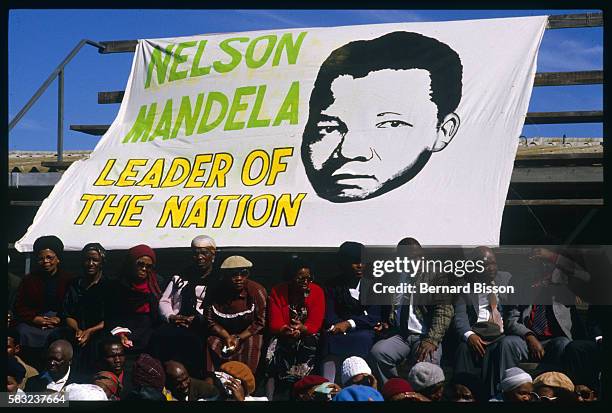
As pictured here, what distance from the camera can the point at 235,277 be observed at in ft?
18.6

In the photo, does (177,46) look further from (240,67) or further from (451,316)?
(451,316)

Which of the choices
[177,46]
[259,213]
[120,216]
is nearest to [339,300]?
[259,213]

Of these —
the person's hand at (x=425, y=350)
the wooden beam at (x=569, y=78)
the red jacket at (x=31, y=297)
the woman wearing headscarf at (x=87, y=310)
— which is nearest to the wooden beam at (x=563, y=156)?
the wooden beam at (x=569, y=78)

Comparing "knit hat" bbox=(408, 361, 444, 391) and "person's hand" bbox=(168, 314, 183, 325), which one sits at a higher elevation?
"person's hand" bbox=(168, 314, 183, 325)

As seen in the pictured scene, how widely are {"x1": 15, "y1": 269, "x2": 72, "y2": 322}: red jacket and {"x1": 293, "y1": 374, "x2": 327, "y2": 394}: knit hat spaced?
1908mm

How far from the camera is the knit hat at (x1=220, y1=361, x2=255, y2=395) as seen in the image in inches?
210

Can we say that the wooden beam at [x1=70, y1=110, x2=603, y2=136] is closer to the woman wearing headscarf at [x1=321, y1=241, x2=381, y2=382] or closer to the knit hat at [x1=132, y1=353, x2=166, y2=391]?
the woman wearing headscarf at [x1=321, y1=241, x2=381, y2=382]

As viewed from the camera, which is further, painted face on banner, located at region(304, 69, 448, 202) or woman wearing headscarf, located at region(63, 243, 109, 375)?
painted face on banner, located at region(304, 69, 448, 202)

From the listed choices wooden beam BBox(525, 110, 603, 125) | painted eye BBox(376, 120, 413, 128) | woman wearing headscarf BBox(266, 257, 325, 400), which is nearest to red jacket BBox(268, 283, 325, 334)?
woman wearing headscarf BBox(266, 257, 325, 400)

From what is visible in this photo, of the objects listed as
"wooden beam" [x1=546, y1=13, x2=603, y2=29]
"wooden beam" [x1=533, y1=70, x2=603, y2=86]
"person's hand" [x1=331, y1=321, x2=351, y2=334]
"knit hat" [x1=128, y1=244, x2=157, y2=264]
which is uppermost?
"wooden beam" [x1=546, y1=13, x2=603, y2=29]

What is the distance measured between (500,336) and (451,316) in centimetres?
34

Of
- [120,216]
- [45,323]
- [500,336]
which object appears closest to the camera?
[500,336]

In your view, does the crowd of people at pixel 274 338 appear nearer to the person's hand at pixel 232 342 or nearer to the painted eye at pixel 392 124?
the person's hand at pixel 232 342

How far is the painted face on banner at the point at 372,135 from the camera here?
6004mm
